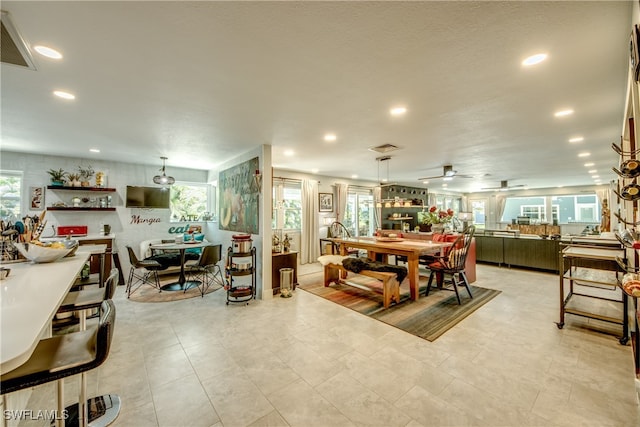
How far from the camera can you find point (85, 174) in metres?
4.89

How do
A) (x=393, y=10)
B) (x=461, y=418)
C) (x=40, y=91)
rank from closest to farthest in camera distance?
(x=393, y=10) < (x=461, y=418) < (x=40, y=91)

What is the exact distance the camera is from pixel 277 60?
1.86 metres

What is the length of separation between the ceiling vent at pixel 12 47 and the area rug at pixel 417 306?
13.0ft

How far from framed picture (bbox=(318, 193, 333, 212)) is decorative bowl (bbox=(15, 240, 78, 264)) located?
18.6ft

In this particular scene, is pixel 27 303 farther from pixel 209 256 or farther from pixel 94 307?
pixel 209 256

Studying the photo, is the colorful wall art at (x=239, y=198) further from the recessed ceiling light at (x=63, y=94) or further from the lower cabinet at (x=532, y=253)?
the lower cabinet at (x=532, y=253)

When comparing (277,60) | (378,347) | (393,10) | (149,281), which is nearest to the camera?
(393,10)

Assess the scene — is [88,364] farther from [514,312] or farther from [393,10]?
[514,312]

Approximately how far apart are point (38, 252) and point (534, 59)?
13.5ft

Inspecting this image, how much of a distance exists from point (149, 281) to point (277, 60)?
17.0 feet

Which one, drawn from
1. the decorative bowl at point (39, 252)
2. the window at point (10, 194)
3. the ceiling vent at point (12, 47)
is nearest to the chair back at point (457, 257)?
the decorative bowl at point (39, 252)

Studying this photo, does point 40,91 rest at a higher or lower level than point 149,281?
higher

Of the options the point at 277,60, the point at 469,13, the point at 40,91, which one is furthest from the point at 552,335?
the point at 40,91

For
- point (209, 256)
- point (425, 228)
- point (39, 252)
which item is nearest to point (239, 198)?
point (209, 256)
